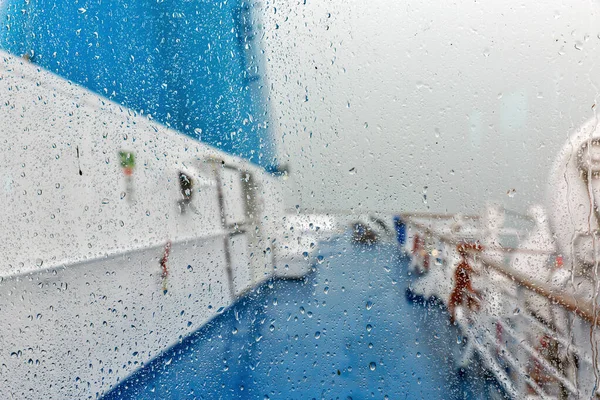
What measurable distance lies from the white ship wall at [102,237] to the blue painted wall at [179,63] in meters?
0.04

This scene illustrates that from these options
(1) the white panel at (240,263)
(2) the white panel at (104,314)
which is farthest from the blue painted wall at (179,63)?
(2) the white panel at (104,314)

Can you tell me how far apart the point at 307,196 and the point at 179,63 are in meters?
0.49

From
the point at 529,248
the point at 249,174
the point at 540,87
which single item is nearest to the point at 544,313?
the point at 529,248

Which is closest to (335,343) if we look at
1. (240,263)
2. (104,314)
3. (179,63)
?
(240,263)

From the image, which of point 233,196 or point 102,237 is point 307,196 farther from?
point 102,237

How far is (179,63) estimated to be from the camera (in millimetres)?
1109

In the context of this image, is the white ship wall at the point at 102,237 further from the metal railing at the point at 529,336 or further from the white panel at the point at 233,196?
the metal railing at the point at 529,336

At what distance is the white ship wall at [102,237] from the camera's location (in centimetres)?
111

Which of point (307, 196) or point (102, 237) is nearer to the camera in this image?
point (307, 196)

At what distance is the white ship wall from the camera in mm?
1108

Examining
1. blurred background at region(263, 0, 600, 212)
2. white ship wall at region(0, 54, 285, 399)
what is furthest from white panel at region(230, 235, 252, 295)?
blurred background at region(263, 0, 600, 212)

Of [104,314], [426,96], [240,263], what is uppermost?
[426,96]

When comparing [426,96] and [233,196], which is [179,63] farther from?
[426,96]

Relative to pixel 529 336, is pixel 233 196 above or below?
above
